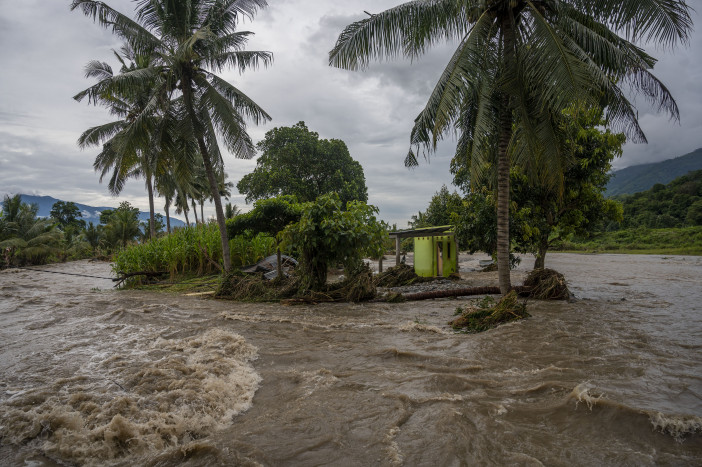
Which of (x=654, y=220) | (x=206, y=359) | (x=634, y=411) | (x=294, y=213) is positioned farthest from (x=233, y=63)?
(x=654, y=220)

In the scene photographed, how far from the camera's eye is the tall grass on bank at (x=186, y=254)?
1491 centimetres

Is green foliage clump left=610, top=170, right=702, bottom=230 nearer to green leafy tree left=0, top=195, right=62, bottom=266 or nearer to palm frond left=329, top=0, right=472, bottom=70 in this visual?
palm frond left=329, top=0, right=472, bottom=70

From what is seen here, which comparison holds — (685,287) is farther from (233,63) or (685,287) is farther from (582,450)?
(233,63)

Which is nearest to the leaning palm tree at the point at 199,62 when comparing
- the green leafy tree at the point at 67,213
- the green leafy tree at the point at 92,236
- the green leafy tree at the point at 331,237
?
the green leafy tree at the point at 331,237

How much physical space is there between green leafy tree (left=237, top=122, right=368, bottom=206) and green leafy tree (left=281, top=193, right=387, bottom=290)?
1708 cm

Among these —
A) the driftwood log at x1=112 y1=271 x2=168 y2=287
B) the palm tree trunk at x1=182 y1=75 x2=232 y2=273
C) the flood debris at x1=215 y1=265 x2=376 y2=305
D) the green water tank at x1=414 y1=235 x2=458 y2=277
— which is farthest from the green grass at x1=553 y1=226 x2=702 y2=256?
the driftwood log at x1=112 y1=271 x2=168 y2=287

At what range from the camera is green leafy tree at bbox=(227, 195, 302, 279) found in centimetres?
1220

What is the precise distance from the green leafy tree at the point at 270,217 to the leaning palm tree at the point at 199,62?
899 mm

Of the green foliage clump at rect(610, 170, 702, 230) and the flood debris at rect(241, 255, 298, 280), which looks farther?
the green foliage clump at rect(610, 170, 702, 230)

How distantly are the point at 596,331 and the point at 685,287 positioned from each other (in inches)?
329

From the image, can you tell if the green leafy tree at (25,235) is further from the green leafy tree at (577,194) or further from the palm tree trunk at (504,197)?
the green leafy tree at (577,194)

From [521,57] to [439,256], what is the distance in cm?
817

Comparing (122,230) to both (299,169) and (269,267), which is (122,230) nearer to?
(299,169)

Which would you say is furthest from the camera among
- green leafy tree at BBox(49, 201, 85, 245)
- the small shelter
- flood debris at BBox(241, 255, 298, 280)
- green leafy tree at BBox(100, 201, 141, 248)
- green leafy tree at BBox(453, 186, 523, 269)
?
green leafy tree at BBox(49, 201, 85, 245)
